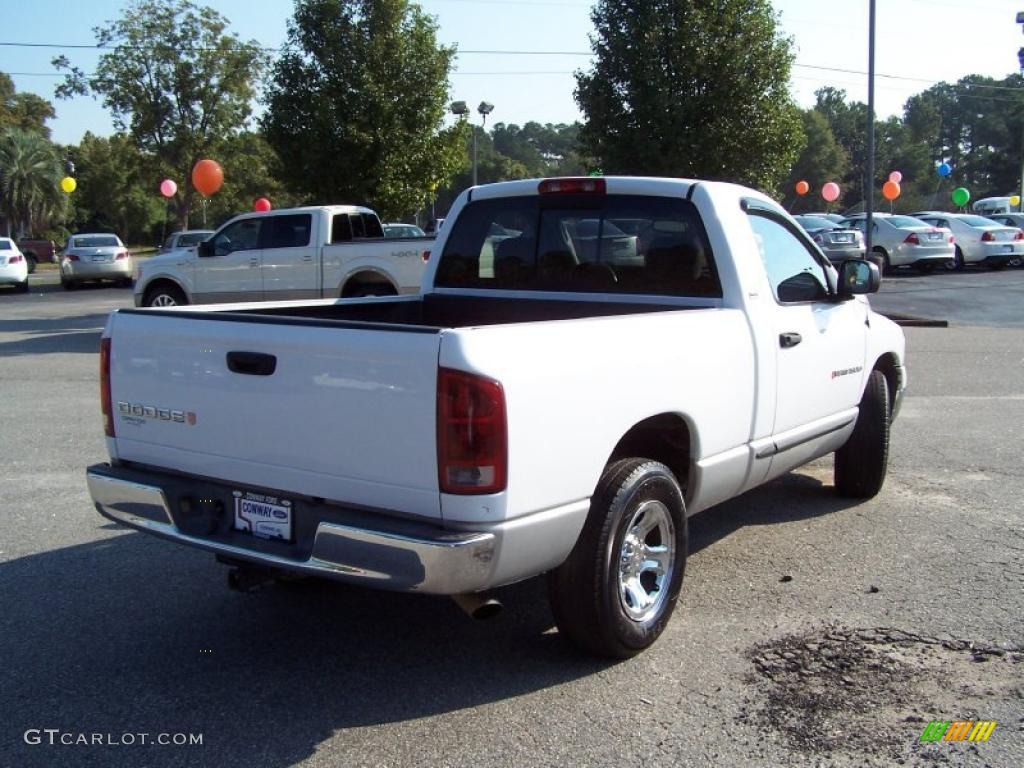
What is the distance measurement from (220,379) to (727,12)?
60.2 ft

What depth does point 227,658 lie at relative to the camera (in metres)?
4.09

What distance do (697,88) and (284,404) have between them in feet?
58.9

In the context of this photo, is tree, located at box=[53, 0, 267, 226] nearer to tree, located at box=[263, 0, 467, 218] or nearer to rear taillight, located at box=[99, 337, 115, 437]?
tree, located at box=[263, 0, 467, 218]

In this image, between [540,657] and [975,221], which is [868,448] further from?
[975,221]

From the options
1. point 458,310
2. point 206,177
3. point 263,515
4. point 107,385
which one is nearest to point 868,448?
point 458,310

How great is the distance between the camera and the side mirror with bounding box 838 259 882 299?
18.0 feet

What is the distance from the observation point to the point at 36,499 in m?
6.39

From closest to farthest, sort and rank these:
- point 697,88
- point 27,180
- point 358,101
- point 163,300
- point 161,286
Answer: point 163,300
point 161,286
point 697,88
point 358,101
point 27,180

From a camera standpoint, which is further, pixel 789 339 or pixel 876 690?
pixel 789 339

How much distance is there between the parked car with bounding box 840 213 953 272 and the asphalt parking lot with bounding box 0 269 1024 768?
22.1 metres

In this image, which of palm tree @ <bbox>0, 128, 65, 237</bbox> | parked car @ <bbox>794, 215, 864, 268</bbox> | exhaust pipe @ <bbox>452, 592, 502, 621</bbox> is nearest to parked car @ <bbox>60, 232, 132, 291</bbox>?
parked car @ <bbox>794, 215, 864, 268</bbox>

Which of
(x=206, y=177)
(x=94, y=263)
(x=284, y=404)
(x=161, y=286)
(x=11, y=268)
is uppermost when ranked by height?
(x=206, y=177)

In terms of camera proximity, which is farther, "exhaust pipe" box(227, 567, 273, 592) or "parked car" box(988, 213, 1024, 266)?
"parked car" box(988, 213, 1024, 266)

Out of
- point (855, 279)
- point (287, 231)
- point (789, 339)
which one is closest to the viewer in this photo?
point (789, 339)
